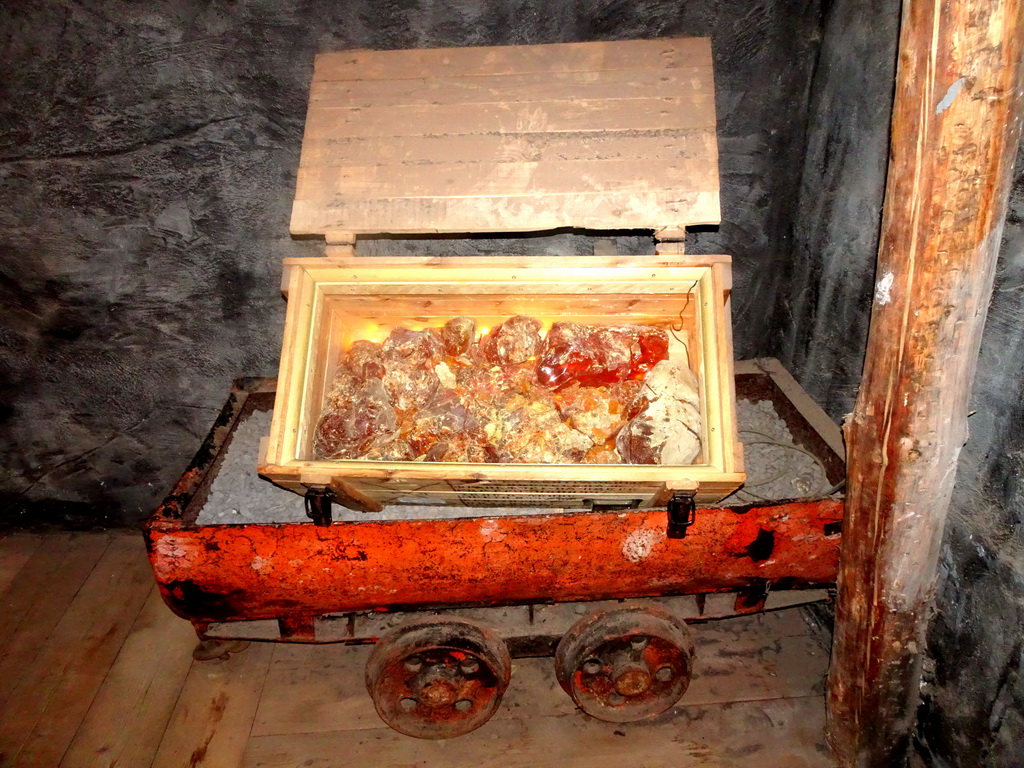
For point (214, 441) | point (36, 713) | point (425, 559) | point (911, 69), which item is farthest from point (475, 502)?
point (36, 713)

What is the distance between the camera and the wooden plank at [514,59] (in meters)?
2.28

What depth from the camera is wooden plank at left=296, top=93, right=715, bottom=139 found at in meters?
2.21

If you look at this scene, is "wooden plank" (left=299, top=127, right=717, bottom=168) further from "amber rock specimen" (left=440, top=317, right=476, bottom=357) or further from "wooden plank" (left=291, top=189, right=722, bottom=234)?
"amber rock specimen" (left=440, top=317, right=476, bottom=357)

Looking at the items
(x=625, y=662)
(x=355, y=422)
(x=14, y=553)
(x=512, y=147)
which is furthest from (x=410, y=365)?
(x=14, y=553)

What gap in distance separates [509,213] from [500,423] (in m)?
0.77

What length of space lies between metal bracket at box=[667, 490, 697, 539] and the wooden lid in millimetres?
966

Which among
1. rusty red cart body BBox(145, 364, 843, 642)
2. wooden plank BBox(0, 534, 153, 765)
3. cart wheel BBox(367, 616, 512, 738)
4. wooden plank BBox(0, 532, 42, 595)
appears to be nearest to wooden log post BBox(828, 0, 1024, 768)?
rusty red cart body BBox(145, 364, 843, 642)

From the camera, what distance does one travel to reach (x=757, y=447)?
2.64 metres

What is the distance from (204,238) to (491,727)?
2.51 meters

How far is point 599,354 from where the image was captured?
2281 mm

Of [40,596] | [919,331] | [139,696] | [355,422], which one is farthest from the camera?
[40,596]

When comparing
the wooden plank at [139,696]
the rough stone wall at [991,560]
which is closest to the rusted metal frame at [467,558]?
the rough stone wall at [991,560]

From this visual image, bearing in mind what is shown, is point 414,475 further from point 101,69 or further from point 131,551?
point 131,551

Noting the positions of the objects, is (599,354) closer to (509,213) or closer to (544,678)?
(509,213)
